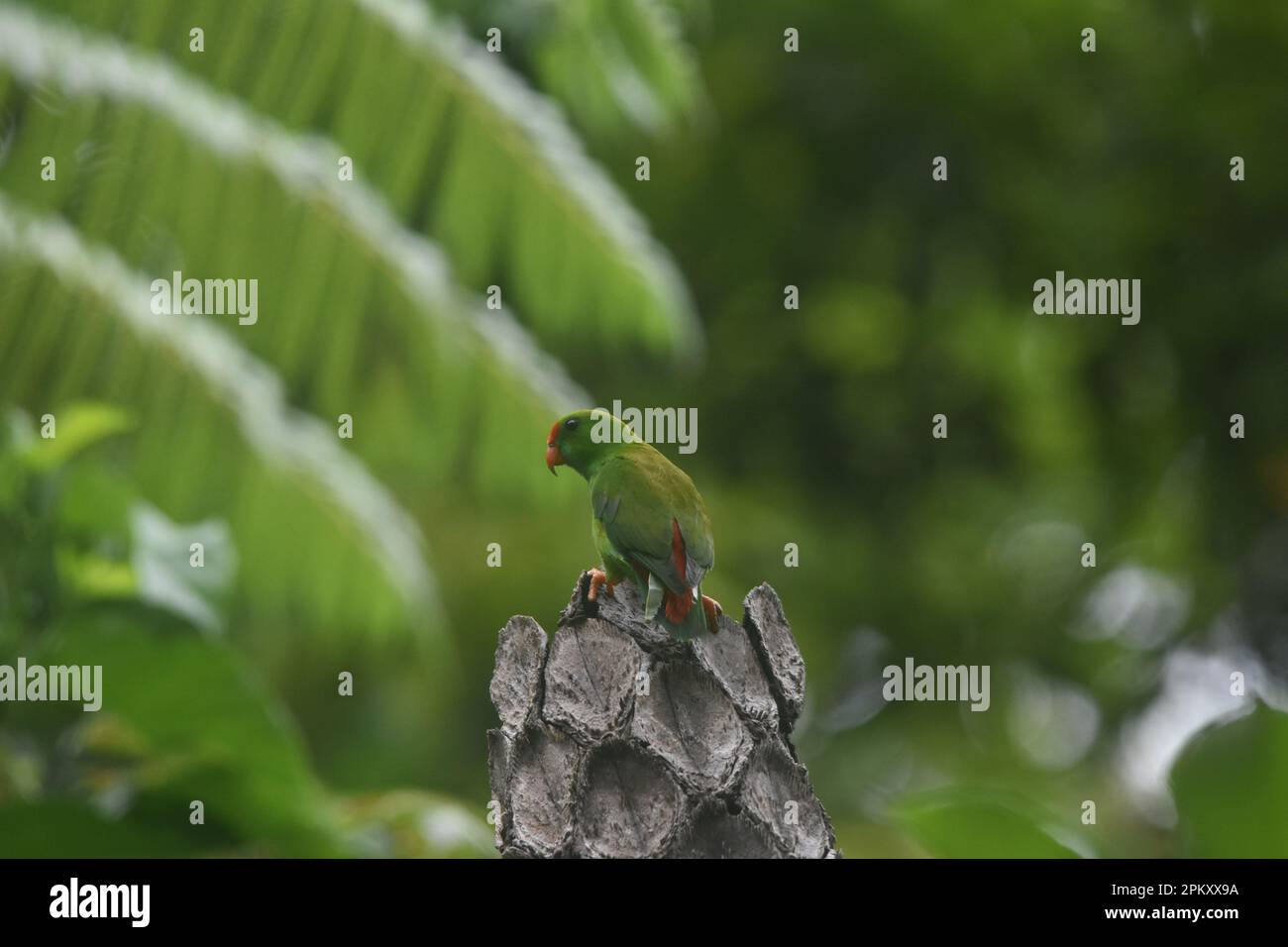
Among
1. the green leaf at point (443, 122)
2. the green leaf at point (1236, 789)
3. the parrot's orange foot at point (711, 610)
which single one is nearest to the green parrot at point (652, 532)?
the parrot's orange foot at point (711, 610)

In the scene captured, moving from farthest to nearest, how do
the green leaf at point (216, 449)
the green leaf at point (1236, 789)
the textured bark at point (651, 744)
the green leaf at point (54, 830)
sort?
1. the green leaf at point (216, 449)
2. the green leaf at point (54, 830)
3. the green leaf at point (1236, 789)
4. the textured bark at point (651, 744)

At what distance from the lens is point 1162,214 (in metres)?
4.23

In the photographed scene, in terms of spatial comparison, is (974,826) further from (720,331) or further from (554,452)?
(720,331)

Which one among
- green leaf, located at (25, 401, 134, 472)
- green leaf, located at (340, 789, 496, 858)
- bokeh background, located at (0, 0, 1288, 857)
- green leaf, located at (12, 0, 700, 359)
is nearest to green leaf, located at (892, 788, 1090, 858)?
green leaf, located at (340, 789, 496, 858)

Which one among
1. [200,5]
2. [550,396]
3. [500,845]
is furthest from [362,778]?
[500,845]

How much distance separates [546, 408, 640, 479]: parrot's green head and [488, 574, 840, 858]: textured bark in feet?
0.56

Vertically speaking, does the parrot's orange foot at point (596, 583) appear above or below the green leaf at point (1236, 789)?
above

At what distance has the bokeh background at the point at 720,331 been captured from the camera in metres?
3.13

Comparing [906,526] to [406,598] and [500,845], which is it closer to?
[406,598]

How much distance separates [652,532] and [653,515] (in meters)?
0.01

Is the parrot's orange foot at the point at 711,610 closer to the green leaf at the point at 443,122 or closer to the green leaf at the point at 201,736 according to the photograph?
the green leaf at the point at 201,736

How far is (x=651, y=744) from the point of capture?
0.83 meters

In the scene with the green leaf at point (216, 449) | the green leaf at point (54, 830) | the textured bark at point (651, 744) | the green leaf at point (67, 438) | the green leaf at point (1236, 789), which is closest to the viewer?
the textured bark at point (651, 744)

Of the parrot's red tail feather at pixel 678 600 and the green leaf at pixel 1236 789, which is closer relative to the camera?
the parrot's red tail feather at pixel 678 600
